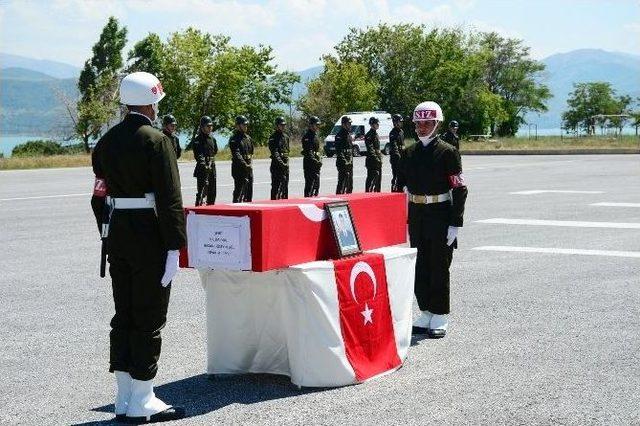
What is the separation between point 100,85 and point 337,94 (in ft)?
68.8

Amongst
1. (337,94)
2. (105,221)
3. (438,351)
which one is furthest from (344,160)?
(337,94)

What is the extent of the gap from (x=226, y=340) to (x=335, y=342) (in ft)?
2.62

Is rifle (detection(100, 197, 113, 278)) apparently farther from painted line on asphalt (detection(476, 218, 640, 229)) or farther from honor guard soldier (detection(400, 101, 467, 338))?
painted line on asphalt (detection(476, 218, 640, 229))

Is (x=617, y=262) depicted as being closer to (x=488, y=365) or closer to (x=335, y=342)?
(x=488, y=365)

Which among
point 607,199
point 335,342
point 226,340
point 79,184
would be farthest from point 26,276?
point 79,184

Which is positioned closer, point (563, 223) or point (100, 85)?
point (563, 223)

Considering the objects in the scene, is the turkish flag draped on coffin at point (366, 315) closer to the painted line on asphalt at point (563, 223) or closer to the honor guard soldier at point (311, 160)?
the painted line on asphalt at point (563, 223)

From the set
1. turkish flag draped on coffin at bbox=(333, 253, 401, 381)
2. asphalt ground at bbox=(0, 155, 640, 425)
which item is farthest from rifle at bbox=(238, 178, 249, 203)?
turkish flag draped on coffin at bbox=(333, 253, 401, 381)

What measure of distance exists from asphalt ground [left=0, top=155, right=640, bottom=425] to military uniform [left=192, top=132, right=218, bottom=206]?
5657mm

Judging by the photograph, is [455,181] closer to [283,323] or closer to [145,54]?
[283,323]

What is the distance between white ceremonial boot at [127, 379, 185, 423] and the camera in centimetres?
536

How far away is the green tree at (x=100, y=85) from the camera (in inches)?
2977

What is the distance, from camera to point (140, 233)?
5.29 m

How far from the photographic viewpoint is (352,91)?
8288 cm
